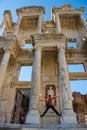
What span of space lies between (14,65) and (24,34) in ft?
20.3

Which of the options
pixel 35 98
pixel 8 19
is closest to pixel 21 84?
pixel 35 98

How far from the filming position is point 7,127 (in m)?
7.55

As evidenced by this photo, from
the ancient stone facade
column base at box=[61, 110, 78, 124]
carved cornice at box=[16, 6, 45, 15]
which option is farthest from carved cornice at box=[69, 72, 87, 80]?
carved cornice at box=[16, 6, 45, 15]

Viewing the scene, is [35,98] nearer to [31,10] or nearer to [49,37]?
[49,37]

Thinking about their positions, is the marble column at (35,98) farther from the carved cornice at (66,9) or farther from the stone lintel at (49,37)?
the carved cornice at (66,9)

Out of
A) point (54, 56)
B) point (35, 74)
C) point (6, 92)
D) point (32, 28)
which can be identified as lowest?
point (6, 92)

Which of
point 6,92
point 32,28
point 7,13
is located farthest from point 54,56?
point 7,13

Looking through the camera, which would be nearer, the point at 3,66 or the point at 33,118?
the point at 33,118

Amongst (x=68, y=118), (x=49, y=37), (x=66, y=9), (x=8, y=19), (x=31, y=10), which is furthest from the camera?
(x=31, y=10)

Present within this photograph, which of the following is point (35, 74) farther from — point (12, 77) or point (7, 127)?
point (7, 127)

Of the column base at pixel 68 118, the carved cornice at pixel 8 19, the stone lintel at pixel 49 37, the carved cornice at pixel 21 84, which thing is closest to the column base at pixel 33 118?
the column base at pixel 68 118

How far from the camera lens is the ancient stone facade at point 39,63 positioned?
Result: 10602 millimetres

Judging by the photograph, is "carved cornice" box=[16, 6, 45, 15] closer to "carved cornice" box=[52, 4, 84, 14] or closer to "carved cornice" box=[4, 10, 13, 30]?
"carved cornice" box=[4, 10, 13, 30]

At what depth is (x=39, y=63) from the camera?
12.8m
